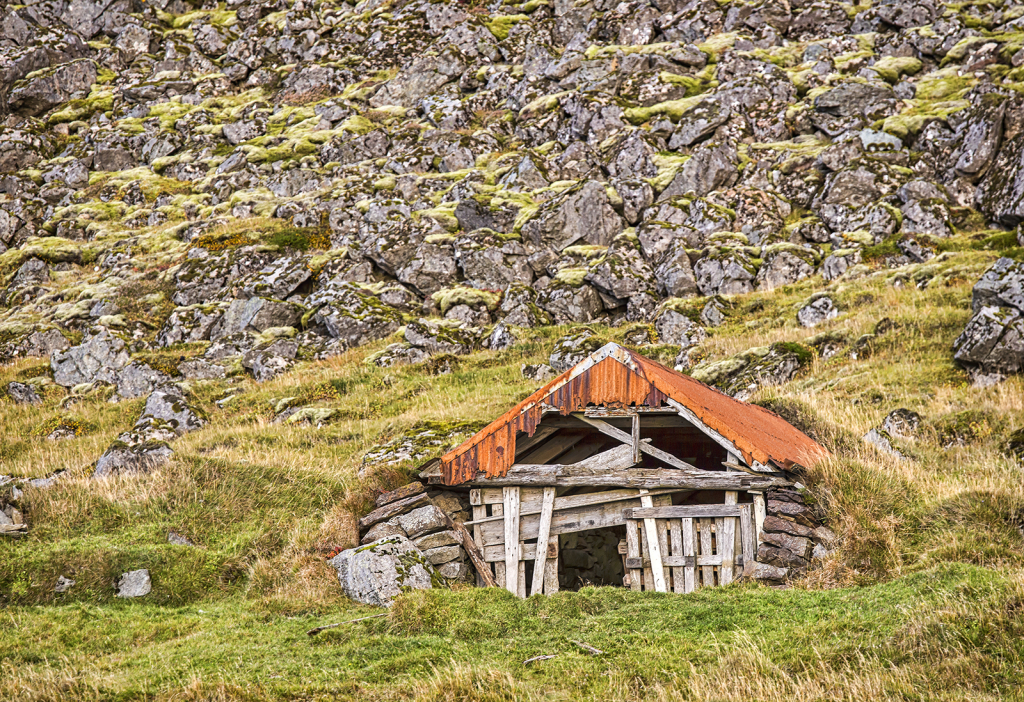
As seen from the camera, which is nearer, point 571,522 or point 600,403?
point 600,403

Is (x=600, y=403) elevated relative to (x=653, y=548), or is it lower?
elevated

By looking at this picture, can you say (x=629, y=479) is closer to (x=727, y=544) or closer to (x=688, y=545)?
(x=688, y=545)

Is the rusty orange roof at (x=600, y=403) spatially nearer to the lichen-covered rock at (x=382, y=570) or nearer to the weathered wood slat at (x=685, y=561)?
the lichen-covered rock at (x=382, y=570)

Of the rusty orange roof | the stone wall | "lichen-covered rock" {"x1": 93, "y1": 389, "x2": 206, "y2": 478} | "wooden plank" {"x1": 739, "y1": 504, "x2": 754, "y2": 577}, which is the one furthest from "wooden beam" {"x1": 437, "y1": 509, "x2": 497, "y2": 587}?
"lichen-covered rock" {"x1": 93, "y1": 389, "x2": 206, "y2": 478}

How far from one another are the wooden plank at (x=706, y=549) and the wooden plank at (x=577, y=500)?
0.66 meters

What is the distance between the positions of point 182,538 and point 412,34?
200 ft

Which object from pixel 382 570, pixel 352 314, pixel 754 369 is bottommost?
pixel 382 570

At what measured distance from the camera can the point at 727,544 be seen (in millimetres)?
12086

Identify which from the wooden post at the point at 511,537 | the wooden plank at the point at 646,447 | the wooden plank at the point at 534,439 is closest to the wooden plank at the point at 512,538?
the wooden post at the point at 511,537

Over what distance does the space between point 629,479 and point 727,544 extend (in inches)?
72.1

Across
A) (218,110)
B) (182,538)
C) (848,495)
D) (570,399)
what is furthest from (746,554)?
(218,110)

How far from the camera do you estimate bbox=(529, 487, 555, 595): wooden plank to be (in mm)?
12781

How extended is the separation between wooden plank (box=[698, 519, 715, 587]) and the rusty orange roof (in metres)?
1.48

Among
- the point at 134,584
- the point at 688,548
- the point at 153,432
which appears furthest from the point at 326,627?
the point at 153,432
